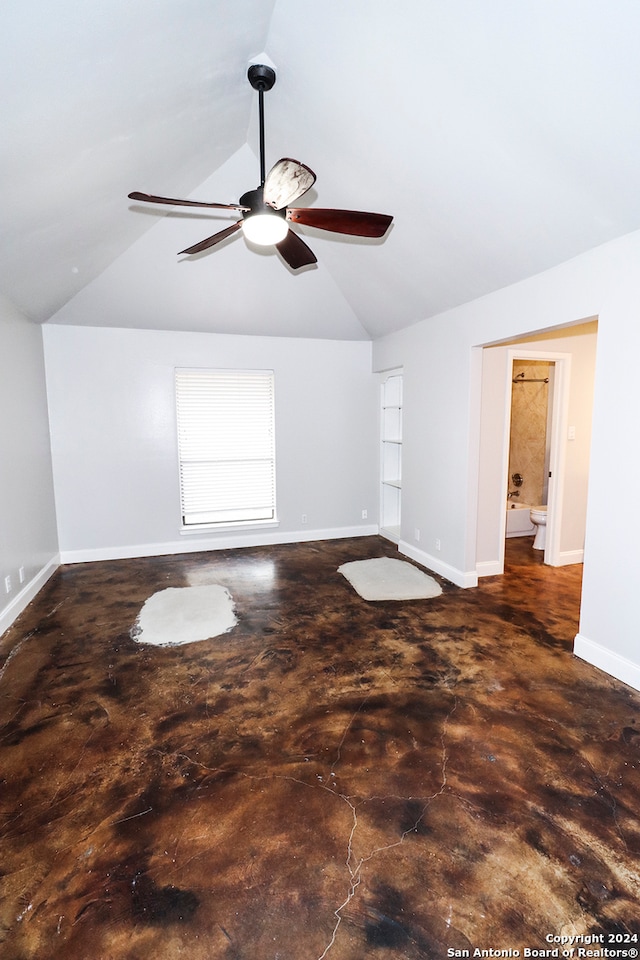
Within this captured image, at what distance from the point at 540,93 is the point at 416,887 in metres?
3.29

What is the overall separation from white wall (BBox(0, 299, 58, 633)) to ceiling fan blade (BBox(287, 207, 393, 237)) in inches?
112

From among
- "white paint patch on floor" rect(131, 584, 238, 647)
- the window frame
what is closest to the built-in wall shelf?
the window frame

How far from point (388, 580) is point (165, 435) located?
3085 mm

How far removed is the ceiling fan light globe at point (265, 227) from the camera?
2.34 meters

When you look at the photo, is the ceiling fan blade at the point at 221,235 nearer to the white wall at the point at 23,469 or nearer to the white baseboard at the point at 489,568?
the white wall at the point at 23,469

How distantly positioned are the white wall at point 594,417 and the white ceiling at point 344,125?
18 cm

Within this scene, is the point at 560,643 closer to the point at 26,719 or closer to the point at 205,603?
the point at 205,603

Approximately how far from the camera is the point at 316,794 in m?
1.94

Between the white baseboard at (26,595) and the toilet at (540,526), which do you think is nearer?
the white baseboard at (26,595)

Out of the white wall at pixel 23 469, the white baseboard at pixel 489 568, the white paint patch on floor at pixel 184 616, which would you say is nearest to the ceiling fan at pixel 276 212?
the white wall at pixel 23 469

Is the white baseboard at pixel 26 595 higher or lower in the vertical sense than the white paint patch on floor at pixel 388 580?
higher

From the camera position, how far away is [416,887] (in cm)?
155

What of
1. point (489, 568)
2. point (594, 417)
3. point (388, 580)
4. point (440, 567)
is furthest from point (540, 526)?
point (594, 417)

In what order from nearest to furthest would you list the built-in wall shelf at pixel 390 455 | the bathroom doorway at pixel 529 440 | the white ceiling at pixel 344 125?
the white ceiling at pixel 344 125 → the built-in wall shelf at pixel 390 455 → the bathroom doorway at pixel 529 440
